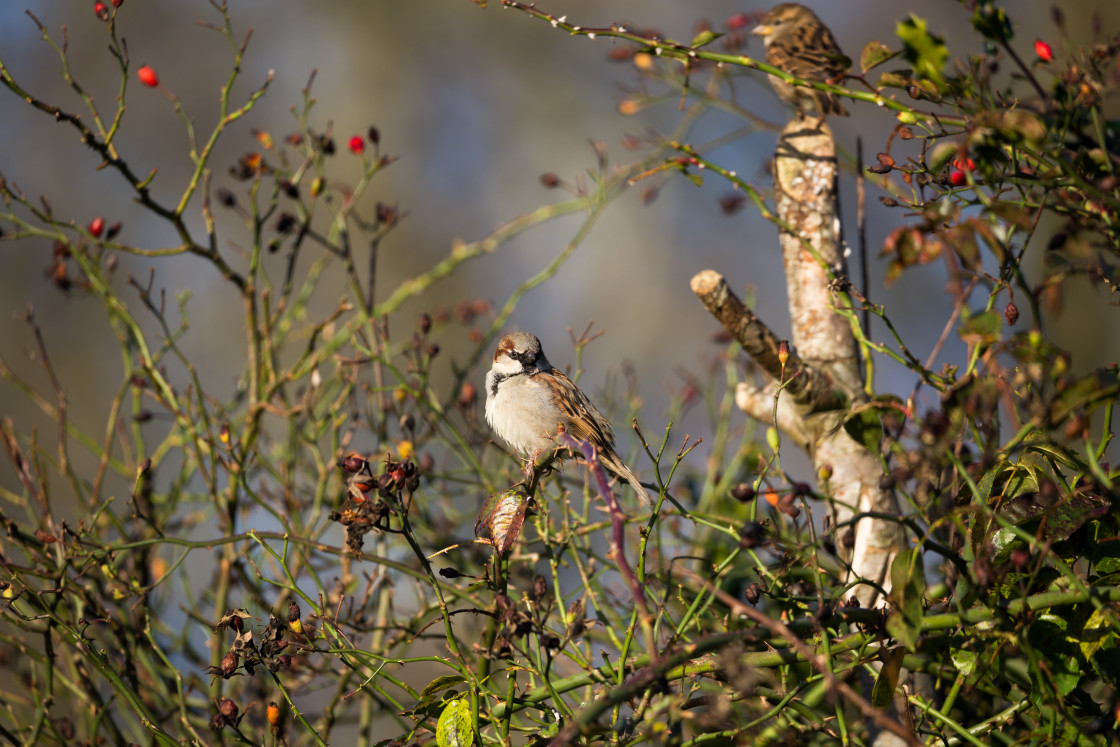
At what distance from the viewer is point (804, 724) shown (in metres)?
1.34

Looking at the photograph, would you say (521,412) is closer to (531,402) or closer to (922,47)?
(531,402)

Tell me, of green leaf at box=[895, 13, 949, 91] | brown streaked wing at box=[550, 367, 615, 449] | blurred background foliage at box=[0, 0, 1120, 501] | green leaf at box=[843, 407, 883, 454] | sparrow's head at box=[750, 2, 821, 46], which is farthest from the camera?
blurred background foliage at box=[0, 0, 1120, 501]

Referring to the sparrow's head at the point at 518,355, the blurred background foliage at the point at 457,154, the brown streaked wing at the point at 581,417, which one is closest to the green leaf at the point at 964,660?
the brown streaked wing at the point at 581,417

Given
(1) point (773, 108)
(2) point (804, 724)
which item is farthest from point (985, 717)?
(1) point (773, 108)

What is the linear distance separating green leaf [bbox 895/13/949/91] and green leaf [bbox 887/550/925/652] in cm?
58

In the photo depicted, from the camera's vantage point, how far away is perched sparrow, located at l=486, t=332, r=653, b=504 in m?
2.66

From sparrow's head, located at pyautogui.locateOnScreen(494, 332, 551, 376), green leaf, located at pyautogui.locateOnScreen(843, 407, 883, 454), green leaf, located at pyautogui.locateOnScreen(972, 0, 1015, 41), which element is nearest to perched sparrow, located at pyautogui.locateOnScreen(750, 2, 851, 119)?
sparrow's head, located at pyautogui.locateOnScreen(494, 332, 551, 376)

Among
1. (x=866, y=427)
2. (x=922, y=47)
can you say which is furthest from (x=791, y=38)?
(x=866, y=427)

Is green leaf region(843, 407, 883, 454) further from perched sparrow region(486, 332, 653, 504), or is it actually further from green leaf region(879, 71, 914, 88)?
perched sparrow region(486, 332, 653, 504)

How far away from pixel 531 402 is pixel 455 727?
5.25 ft

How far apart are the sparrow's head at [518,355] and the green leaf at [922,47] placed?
6.00ft

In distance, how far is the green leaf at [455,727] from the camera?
3.88 ft

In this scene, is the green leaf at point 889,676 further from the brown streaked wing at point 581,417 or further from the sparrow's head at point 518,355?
the sparrow's head at point 518,355

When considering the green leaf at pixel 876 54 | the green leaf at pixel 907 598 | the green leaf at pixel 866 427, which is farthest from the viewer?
the green leaf at pixel 876 54
